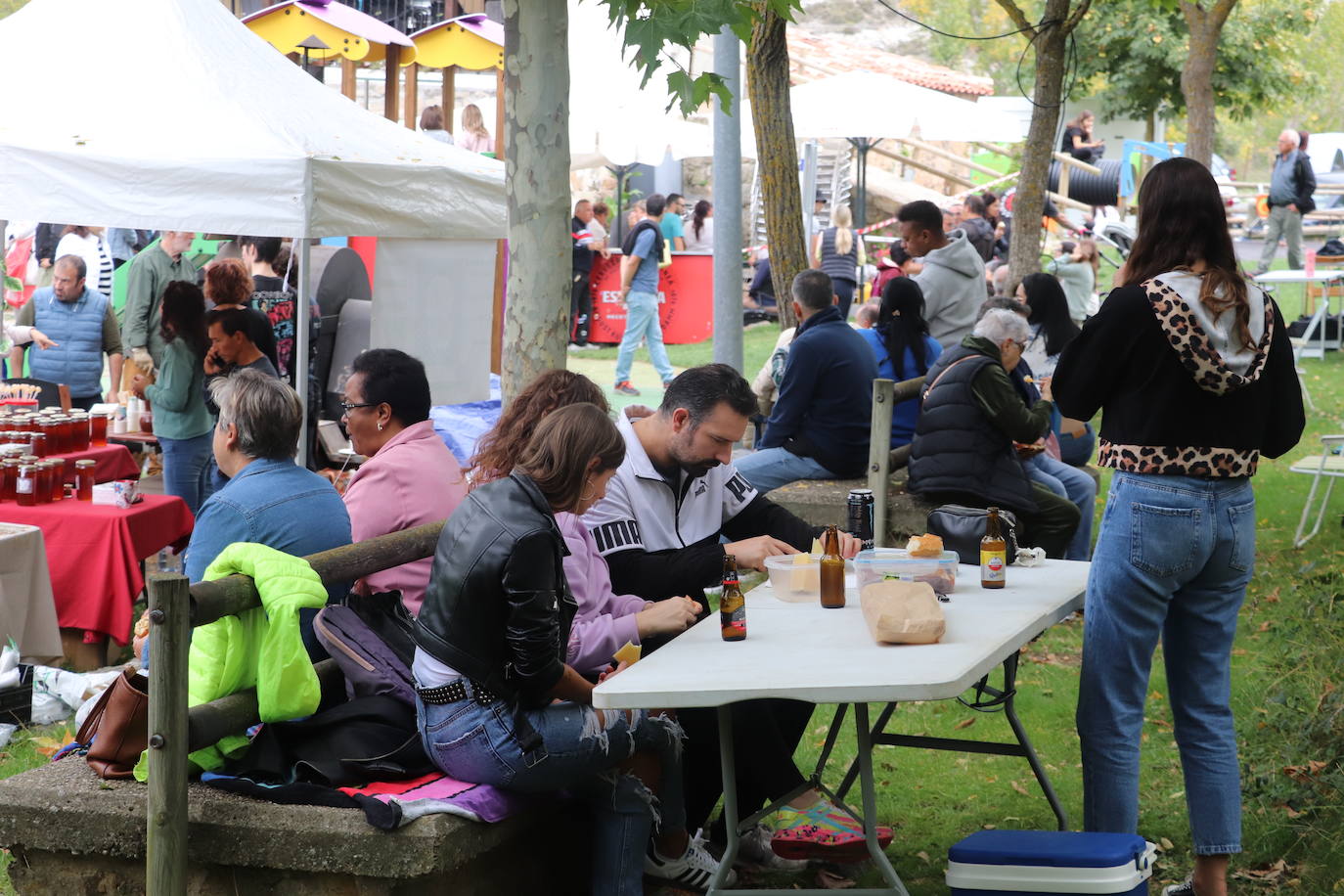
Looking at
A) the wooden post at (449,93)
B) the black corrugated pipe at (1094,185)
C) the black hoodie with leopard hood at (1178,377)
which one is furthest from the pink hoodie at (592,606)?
the black corrugated pipe at (1094,185)

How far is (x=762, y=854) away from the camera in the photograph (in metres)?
4.37

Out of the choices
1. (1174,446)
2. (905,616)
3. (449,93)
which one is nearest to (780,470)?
(1174,446)

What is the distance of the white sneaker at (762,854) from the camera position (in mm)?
4336

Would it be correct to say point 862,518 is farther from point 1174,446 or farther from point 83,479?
point 83,479

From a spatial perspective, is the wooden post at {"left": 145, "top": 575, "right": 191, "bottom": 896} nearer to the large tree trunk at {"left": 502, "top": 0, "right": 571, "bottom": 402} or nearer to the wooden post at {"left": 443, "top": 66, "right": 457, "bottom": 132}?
the large tree trunk at {"left": 502, "top": 0, "right": 571, "bottom": 402}

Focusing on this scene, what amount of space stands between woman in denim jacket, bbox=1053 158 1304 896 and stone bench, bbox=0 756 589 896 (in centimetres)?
160

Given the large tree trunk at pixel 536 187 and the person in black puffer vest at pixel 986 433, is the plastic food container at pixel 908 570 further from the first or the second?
the person in black puffer vest at pixel 986 433

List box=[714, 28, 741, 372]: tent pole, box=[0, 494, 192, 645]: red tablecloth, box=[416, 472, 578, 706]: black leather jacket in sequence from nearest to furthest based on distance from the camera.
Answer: box=[416, 472, 578, 706]: black leather jacket, box=[0, 494, 192, 645]: red tablecloth, box=[714, 28, 741, 372]: tent pole

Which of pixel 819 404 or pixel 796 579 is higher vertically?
pixel 819 404

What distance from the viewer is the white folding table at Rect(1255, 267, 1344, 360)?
1471 cm

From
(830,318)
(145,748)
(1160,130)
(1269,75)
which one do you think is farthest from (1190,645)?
(1160,130)

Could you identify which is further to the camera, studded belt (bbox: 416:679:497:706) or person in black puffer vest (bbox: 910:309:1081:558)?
person in black puffer vest (bbox: 910:309:1081:558)

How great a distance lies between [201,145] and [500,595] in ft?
17.2

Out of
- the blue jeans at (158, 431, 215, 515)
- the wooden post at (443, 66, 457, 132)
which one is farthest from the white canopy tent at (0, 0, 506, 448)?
the wooden post at (443, 66, 457, 132)
